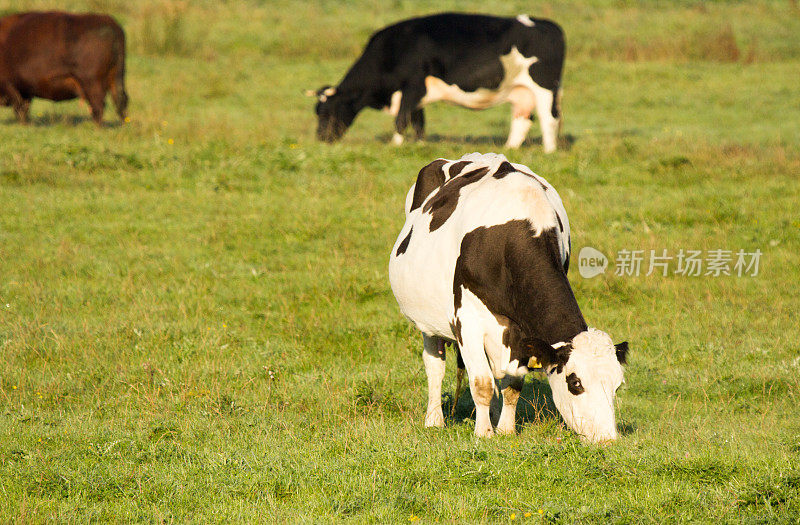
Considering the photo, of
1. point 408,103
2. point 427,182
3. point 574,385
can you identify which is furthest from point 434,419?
point 408,103

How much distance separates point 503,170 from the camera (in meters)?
7.05

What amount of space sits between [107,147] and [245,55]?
1411cm

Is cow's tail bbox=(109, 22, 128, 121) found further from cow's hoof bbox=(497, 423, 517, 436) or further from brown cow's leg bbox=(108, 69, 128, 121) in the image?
cow's hoof bbox=(497, 423, 517, 436)

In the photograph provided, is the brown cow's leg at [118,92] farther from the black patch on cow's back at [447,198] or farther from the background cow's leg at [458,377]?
the background cow's leg at [458,377]

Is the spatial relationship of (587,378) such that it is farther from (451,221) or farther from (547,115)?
(547,115)

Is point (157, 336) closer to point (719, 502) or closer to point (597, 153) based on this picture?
point (719, 502)

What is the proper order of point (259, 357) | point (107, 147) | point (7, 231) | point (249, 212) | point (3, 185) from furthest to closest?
point (107, 147) → point (3, 185) → point (249, 212) → point (7, 231) → point (259, 357)

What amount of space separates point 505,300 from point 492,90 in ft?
39.2

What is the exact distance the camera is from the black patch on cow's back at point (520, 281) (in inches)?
231

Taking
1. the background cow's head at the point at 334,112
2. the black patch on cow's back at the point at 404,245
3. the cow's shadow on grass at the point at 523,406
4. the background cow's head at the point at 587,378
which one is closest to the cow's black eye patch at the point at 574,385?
the background cow's head at the point at 587,378

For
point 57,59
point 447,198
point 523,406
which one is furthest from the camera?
point 57,59

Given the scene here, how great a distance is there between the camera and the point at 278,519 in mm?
5242

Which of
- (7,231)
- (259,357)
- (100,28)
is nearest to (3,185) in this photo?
(7,231)

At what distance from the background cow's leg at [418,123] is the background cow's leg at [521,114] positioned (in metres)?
2.00
